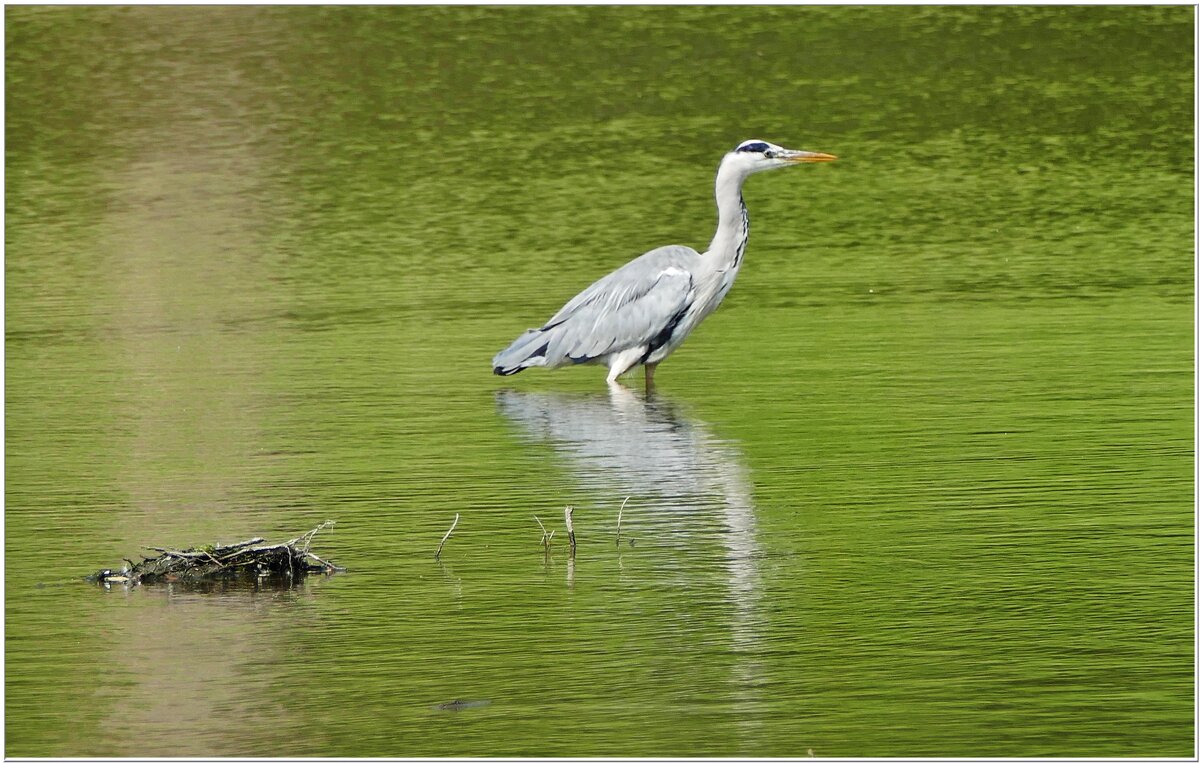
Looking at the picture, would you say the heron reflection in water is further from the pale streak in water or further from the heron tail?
the heron tail

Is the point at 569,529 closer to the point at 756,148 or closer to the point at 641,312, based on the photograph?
the point at 641,312

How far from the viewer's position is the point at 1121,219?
16.4 metres

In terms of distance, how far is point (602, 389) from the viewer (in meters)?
11.5

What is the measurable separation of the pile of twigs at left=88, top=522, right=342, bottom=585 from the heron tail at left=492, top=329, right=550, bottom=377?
13.9 feet

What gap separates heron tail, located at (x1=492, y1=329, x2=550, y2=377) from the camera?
11430mm

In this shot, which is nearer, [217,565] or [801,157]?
[217,565]

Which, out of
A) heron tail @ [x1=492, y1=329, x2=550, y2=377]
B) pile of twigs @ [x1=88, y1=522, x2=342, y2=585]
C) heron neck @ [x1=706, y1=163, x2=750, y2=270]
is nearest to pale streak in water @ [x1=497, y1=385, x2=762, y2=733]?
heron tail @ [x1=492, y1=329, x2=550, y2=377]

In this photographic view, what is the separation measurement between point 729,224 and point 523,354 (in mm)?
1276

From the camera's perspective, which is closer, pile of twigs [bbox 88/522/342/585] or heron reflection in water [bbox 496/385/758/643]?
pile of twigs [bbox 88/522/342/585]

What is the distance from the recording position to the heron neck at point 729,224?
456 inches

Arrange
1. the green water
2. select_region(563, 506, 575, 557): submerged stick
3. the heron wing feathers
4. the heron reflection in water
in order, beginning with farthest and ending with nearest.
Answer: the heron wing feathers, the heron reflection in water, select_region(563, 506, 575, 557): submerged stick, the green water

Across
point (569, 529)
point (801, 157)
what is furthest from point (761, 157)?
point (569, 529)

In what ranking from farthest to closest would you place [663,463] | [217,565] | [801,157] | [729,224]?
[801,157]
[729,224]
[663,463]
[217,565]

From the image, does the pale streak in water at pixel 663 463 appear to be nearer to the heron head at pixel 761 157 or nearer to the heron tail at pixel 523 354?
the heron tail at pixel 523 354
